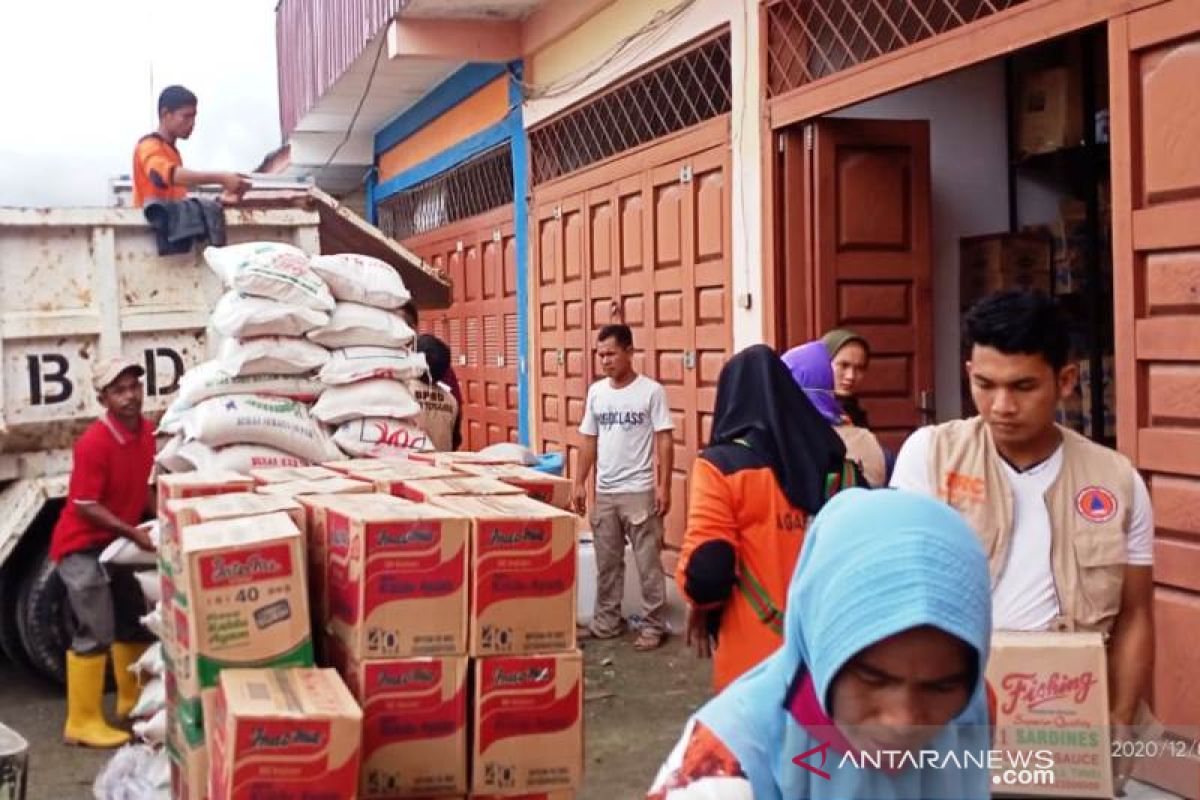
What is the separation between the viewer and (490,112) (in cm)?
1186

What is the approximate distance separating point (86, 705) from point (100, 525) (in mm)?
774

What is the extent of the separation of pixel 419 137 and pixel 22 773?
11.9 m

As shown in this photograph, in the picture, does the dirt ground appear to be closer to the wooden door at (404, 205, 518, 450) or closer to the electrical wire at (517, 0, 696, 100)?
the electrical wire at (517, 0, 696, 100)

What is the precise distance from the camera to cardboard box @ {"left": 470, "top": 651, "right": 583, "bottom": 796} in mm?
3184

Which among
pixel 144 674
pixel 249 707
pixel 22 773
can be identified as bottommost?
pixel 144 674

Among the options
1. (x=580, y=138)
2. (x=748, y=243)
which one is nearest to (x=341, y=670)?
(x=748, y=243)

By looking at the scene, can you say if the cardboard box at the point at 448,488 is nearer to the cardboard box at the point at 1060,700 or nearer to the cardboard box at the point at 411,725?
the cardboard box at the point at 411,725

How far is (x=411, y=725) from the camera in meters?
3.12

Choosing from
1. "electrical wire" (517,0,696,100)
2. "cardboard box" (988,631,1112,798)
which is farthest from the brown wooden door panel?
"cardboard box" (988,631,1112,798)

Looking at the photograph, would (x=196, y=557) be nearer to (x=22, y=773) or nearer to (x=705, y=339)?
(x=22, y=773)

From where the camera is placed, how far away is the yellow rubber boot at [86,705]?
586cm

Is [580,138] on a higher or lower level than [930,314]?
higher

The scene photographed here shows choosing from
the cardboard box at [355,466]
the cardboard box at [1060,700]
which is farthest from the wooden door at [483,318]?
the cardboard box at [1060,700]

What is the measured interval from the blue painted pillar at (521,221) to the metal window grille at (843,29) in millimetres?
4148
